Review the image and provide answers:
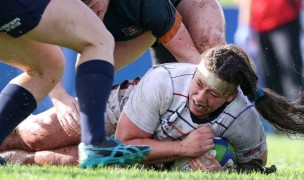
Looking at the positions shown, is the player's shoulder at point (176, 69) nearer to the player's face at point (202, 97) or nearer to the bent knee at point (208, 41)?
the player's face at point (202, 97)

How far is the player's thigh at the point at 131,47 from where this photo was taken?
634 cm

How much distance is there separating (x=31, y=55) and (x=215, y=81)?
101 cm

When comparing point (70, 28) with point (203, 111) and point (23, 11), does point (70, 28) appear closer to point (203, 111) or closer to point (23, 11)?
point (23, 11)

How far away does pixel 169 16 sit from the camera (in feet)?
19.6

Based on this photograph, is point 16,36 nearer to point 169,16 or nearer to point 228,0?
point 169,16

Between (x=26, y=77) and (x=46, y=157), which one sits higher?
(x=26, y=77)

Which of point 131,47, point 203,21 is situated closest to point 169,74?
point 131,47

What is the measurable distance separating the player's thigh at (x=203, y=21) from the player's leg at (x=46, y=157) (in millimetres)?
1078

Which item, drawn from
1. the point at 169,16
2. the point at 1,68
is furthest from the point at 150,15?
the point at 1,68

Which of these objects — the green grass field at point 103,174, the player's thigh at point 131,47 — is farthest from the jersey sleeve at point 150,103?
the player's thigh at point 131,47

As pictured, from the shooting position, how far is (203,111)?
5.61 m

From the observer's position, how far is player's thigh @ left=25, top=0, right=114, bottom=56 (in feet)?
15.6

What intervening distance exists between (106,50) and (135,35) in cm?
138

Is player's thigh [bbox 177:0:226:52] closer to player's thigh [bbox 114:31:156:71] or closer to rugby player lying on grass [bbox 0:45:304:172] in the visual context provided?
player's thigh [bbox 114:31:156:71]
